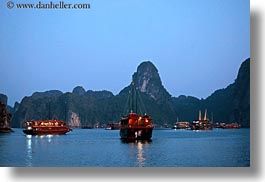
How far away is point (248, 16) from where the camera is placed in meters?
7.77

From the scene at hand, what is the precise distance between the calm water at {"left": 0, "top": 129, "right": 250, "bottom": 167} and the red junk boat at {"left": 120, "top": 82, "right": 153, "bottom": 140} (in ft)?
0.35

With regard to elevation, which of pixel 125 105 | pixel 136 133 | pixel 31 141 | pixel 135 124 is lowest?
pixel 31 141

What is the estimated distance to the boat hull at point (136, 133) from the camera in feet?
28.9

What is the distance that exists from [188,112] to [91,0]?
1868 millimetres

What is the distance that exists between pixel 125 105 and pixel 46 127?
105cm

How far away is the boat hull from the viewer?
880 centimetres

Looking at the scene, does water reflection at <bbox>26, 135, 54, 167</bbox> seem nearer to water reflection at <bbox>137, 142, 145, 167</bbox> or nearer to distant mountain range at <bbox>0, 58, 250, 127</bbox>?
distant mountain range at <bbox>0, 58, 250, 127</bbox>

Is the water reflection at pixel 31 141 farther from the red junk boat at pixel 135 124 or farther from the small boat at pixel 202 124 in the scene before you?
the small boat at pixel 202 124

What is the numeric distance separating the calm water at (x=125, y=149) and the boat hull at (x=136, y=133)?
0.30 ft

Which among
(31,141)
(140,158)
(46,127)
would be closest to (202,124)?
(140,158)

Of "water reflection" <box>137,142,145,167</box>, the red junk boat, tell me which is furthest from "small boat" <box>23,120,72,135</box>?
"water reflection" <box>137,142,145,167</box>

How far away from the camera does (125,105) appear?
8555 millimetres

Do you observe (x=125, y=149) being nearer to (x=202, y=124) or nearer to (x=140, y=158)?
(x=140, y=158)

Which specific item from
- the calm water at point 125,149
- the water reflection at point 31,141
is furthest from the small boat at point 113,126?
the water reflection at point 31,141
